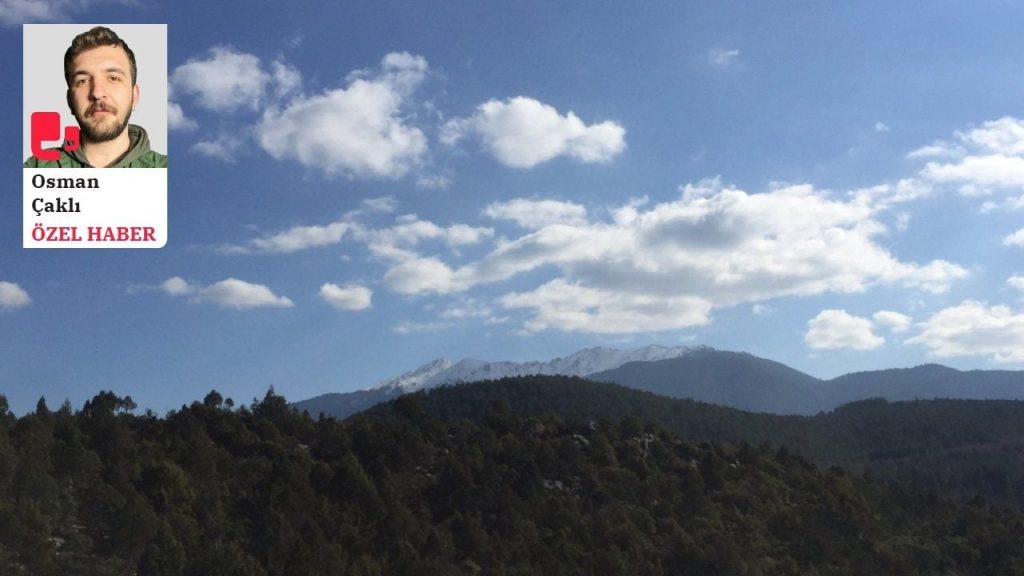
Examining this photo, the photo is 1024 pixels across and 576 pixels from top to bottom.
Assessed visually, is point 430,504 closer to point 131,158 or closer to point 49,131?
point 131,158

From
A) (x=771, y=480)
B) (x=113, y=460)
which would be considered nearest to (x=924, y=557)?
(x=771, y=480)

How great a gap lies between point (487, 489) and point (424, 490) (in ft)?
19.9

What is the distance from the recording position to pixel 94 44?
147 ft

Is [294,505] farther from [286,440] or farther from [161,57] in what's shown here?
[161,57]

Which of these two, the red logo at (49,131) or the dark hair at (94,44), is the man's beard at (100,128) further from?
the dark hair at (94,44)

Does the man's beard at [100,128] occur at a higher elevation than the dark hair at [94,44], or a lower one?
lower

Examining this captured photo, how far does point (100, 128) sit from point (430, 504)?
168 ft

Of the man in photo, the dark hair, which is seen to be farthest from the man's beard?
the dark hair

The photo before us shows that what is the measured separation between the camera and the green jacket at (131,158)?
43.7 m

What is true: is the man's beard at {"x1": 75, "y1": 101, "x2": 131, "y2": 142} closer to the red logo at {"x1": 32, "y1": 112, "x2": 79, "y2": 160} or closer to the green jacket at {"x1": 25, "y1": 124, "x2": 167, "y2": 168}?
the red logo at {"x1": 32, "y1": 112, "x2": 79, "y2": 160}

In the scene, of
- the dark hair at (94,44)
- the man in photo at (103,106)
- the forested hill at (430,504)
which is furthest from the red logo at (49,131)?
the forested hill at (430,504)

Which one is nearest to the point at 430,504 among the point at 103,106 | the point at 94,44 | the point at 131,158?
the point at 131,158

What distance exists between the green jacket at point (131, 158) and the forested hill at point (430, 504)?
72.9 feet

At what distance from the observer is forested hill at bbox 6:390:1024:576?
60.3 m
